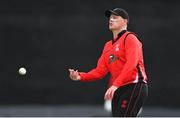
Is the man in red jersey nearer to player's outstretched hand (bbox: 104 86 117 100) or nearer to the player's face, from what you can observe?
the player's face

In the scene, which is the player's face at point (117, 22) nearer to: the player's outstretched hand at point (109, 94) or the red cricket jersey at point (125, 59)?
the red cricket jersey at point (125, 59)

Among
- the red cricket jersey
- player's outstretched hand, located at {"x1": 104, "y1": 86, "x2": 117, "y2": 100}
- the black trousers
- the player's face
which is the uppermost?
the player's face

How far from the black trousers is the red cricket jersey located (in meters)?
0.06

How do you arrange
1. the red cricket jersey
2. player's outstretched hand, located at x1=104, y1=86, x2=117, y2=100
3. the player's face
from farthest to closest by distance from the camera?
the player's face < the red cricket jersey < player's outstretched hand, located at x1=104, y1=86, x2=117, y2=100

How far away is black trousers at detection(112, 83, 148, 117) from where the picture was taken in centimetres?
696

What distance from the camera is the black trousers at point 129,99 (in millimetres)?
6965

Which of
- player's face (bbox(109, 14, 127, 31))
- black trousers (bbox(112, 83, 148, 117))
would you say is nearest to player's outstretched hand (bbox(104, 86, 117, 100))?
black trousers (bbox(112, 83, 148, 117))

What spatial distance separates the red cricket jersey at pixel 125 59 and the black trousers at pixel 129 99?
0.20ft

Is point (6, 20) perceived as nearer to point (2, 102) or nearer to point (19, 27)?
point (19, 27)

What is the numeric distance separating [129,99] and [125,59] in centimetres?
38

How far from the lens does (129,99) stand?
697 centimetres

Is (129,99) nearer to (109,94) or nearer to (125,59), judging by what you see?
(125,59)

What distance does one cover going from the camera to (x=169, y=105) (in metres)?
11.6

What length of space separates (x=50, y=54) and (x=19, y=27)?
0.64 metres
